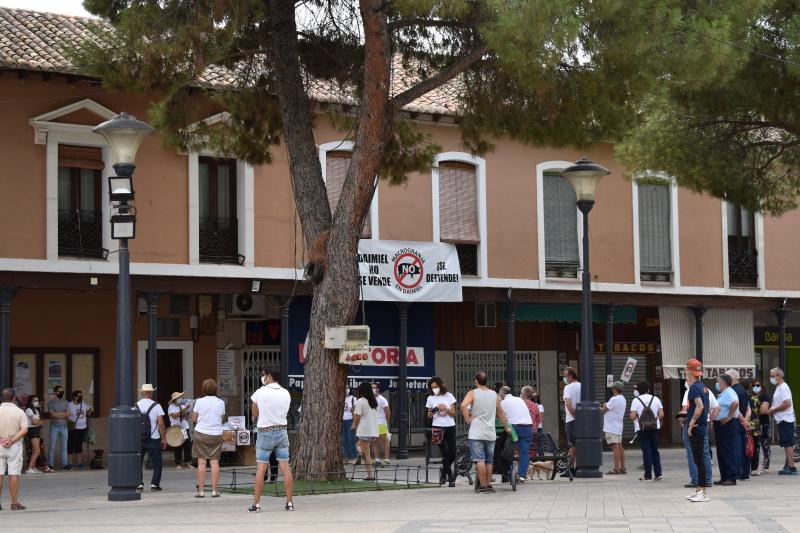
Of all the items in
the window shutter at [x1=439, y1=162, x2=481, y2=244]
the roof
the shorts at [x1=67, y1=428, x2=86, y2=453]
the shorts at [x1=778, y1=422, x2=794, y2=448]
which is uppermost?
the roof

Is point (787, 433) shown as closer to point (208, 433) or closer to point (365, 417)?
point (365, 417)

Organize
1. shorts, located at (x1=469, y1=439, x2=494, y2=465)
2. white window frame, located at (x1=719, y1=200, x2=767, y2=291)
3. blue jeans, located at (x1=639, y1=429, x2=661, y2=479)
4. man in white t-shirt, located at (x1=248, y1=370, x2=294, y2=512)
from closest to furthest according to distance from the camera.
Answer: man in white t-shirt, located at (x1=248, y1=370, x2=294, y2=512) → shorts, located at (x1=469, y1=439, x2=494, y2=465) → blue jeans, located at (x1=639, y1=429, x2=661, y2=479) → white window frame, located at (x1=719, y1=200, x2=767, y2=291)

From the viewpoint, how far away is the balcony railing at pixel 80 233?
26250 mm

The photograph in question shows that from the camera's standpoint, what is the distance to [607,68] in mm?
19016

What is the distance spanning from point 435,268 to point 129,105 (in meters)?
7.44

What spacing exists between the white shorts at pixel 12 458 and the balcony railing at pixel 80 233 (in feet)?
29.8

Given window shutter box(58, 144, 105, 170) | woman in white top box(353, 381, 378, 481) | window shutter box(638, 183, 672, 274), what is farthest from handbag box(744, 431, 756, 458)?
window shutter box(58, 144, 105, 170)

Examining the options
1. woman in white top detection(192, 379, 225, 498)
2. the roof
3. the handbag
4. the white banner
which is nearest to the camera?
woman in white top detection(192, 379, 225, 498)

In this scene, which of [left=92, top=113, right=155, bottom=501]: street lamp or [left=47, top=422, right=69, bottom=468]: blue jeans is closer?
[left=92, top=113, right=155, bottom=501]: street lamp

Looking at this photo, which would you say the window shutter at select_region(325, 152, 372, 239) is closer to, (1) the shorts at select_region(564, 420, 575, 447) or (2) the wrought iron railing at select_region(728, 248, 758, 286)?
(1) the shorts at select_region(564, 420, 575, 447)

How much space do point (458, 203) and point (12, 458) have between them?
15476mm

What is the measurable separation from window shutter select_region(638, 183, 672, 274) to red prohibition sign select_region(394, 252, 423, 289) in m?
6.48

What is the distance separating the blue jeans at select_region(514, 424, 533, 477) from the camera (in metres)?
20.7

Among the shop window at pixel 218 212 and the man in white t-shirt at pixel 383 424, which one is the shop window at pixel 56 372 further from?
the man in white t-shirt at pixel 383 424
